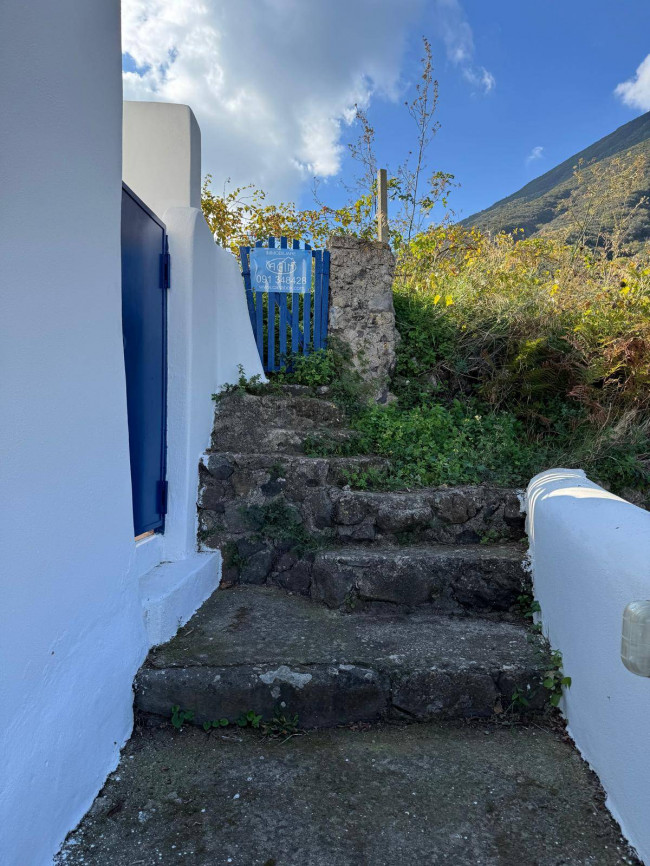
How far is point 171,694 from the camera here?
7.64 feet

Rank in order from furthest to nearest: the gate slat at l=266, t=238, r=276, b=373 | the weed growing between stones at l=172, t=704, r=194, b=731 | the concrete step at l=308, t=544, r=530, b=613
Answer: the gate slat at l=266, t=238, r=276, b=373 → the concrete step at l=308, t=544, r=530, b=613 → the weed growing between stones at l=172, t=704, r=194, b=731

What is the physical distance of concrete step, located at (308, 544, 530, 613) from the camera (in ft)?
10.0

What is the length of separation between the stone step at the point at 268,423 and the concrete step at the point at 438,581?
4.09 feet

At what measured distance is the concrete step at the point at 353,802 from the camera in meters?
1.73

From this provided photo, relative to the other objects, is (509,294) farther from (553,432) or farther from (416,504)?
(416,504)

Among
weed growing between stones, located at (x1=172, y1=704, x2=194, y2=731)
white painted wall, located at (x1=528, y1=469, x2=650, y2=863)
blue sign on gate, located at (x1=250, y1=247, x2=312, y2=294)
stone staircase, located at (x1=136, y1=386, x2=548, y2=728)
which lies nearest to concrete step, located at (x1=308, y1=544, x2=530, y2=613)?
stone staircase, located at (x1=136, y1=386, x2=548, y2=728)

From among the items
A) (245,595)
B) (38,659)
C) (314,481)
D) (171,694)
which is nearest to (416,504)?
(314,481)

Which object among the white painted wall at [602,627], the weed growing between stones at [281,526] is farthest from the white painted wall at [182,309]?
the white painted wall at [602,627]

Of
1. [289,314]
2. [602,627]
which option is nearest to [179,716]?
[602,627]

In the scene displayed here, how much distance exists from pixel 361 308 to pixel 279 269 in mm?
913

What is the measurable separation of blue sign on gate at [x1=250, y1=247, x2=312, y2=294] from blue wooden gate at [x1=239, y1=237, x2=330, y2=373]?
0.14 ft

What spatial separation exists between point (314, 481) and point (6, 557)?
7.52 feet

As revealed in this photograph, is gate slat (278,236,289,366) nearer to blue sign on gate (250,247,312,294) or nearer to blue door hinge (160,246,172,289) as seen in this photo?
blue sign on gate (250,247,312,294)

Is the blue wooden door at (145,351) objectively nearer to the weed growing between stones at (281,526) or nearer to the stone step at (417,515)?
the weed growing between stones at (281,526)
